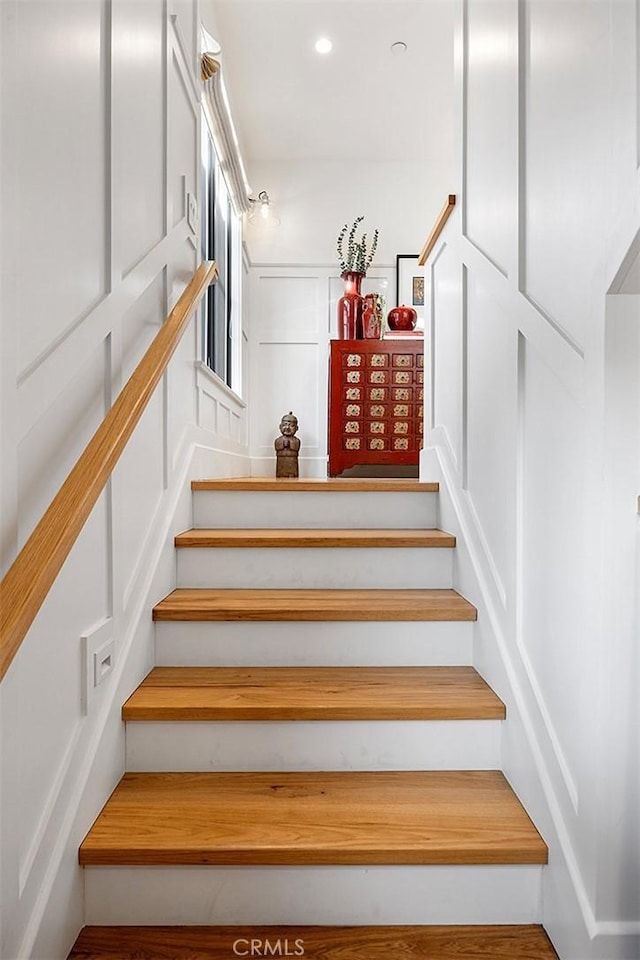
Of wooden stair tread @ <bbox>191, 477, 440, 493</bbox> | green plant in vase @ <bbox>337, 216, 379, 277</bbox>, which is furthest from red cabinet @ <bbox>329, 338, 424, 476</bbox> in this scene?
wooden stair tread @ <bbox>191, 477, 440, 493</bbox>

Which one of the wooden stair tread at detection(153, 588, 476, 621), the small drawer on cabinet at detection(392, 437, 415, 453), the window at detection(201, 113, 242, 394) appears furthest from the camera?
the small drawer on cabinet at detection(392, 437, 415, 453)

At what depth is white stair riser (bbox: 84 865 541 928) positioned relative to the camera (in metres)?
1.12

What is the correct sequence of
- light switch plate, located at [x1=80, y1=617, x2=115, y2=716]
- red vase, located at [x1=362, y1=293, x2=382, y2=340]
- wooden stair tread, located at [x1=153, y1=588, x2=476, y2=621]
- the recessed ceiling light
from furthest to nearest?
red vase, located at [x1=362, y1=293, x2=382, y2=340] → the recessed ceiling light → wooden stair tread, located at [x1=153, y1=588, x2=476, y2=621] → light switch plate, located at [x1=80, y1=617, x2=115, y2=716]

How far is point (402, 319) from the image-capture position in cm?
412

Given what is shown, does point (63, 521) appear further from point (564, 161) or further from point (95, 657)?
point (564, 161)

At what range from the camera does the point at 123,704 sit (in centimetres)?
133

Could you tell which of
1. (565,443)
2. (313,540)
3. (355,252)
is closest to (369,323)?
(355,252)

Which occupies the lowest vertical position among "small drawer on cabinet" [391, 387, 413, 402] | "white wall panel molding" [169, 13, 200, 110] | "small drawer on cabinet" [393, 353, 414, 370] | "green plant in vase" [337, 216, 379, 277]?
"small drawer on cabinet" [391, 387, 413, 402]

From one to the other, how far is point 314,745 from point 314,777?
67 mm

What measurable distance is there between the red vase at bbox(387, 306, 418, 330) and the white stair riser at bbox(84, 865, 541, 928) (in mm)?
3557

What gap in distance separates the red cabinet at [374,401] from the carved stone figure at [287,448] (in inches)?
26.3

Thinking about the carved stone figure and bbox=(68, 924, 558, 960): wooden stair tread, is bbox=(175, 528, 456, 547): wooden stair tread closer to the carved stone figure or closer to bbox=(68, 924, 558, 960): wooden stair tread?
bbox=(68, 924, 558, 960): wooden stair tread

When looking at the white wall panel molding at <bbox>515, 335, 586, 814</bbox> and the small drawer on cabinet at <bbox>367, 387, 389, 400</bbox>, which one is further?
the small drawer on cabinet at <bbox>367, 387, 389, 400</bbox>

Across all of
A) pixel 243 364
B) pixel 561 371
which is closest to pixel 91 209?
pixel 561 371
